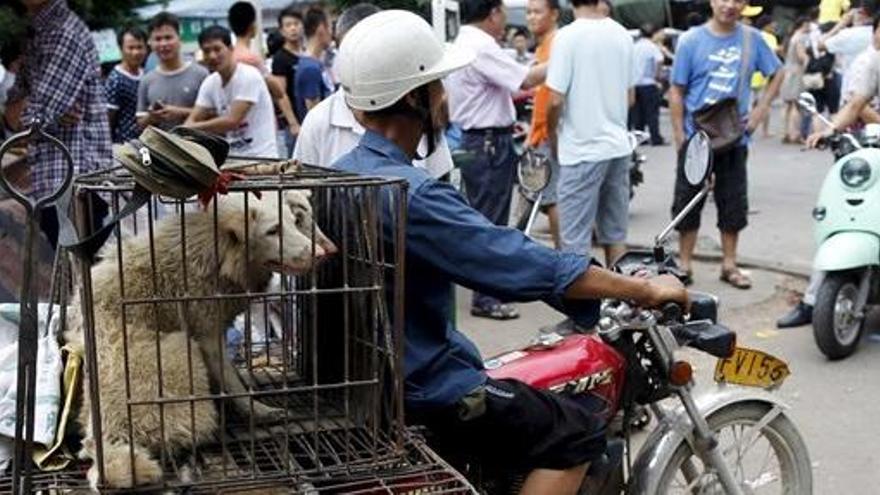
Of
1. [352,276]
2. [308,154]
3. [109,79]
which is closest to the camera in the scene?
[352,276]

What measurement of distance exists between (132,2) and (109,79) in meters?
0.95

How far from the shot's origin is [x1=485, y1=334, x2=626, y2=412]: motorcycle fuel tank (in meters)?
2.87

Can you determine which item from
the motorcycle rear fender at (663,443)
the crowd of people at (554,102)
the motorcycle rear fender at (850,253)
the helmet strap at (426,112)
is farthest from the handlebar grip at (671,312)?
the motorcycle rear fender at (850,253)

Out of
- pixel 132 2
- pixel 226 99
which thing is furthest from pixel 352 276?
pixel 132 2

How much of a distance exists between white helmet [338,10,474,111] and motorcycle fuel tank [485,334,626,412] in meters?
0.78

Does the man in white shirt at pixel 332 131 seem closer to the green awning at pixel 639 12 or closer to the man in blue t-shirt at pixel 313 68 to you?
the man in blue t-shirt at pixel 313 68

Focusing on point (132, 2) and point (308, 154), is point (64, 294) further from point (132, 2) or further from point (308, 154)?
point (132, 2)

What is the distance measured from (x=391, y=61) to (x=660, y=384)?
1.16m

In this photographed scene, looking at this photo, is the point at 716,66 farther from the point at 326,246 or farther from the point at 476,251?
the point at 326,246

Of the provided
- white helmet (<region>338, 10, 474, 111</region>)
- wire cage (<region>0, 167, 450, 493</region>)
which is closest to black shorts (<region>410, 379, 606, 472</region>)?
wire cage (<region>0, 167, 450, 493</region>)

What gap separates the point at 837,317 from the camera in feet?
18.2

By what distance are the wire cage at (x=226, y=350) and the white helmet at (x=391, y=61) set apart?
0.78ft

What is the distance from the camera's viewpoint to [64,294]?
2.56 m

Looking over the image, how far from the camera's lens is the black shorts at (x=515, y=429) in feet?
8.59
